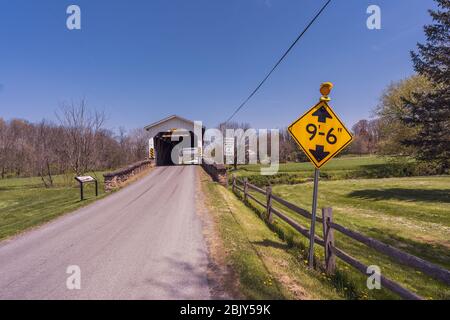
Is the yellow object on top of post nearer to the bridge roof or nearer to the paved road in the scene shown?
the paved road

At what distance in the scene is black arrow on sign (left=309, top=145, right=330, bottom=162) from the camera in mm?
4648

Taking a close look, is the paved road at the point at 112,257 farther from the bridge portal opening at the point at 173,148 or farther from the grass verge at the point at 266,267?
the bridge portal opening at the point at 173,148

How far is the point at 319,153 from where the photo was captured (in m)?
4.70

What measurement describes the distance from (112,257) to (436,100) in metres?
22.5

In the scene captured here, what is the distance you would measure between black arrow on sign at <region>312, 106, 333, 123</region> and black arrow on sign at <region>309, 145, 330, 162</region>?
504mm

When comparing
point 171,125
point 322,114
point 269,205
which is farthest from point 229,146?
point 322,114

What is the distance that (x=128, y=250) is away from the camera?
5.66 m

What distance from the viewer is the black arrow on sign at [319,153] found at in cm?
465

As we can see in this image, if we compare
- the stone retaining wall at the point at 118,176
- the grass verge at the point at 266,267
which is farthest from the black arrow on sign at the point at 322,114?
the stone retaining wall at the point at 118,176

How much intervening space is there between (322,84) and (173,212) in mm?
6851


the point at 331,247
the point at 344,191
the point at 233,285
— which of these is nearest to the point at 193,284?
the point at 233,285

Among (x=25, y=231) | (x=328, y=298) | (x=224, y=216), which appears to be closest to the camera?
(x=328, y=298)

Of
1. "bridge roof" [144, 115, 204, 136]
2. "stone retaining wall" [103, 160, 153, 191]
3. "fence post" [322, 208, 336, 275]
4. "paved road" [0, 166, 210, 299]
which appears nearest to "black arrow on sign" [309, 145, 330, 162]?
"fence post" [322, 208, 336, 275]
